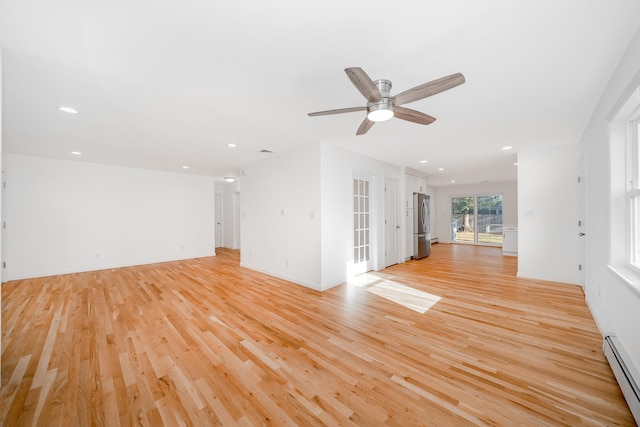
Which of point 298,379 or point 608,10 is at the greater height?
point 608,10

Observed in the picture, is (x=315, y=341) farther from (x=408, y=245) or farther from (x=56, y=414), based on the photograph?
(x=408, y=245)

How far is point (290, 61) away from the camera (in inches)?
75.0

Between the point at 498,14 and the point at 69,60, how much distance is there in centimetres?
304

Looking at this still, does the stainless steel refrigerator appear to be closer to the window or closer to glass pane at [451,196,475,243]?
glass pane at [451,196,475,243]

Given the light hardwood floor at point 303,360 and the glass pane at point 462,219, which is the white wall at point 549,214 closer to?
the light hardwood floor at point 303,360

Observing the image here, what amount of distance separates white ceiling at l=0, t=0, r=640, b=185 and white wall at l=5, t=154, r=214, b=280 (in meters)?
1.97

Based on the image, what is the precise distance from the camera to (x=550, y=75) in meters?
2.13

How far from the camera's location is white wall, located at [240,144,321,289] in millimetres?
4211

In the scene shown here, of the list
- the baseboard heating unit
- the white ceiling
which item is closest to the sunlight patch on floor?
the baseboard heating unit

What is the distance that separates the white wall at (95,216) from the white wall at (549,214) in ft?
26.3

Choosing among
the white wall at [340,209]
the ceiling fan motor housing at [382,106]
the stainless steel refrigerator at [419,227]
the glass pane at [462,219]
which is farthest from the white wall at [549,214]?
the glass pane at [462,219]

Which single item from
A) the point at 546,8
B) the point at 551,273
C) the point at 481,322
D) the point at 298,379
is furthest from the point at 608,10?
the point at 551,273

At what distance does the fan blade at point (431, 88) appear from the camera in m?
1.61

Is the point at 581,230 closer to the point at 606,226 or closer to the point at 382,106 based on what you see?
the point at 606,226
